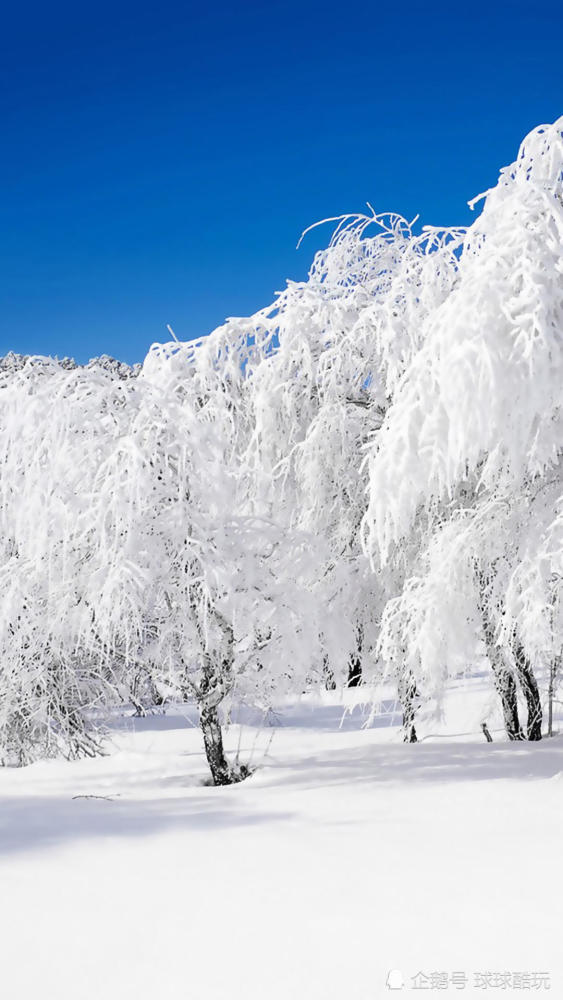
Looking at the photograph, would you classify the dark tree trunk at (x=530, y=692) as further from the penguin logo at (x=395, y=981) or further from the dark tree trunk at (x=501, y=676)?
the penguin logo at (x=395, y=981)

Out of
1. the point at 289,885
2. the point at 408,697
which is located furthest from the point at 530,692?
the point at 289,885

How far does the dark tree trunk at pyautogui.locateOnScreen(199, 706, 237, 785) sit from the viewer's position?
8.23 metres

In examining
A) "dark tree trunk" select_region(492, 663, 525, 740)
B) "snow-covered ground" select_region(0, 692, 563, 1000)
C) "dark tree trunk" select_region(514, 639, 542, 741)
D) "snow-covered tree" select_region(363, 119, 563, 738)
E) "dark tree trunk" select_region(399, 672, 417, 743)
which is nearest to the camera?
"snow-covered ground" select_region(0, 692, 563, 1000)

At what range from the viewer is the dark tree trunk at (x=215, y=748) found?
823 centimetres

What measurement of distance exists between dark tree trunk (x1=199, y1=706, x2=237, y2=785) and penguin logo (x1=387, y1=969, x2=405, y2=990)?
4982 millimetres

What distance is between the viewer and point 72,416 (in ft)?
24.1

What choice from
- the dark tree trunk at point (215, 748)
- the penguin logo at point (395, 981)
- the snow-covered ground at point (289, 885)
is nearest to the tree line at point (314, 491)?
the dark tree trunk at point (215, 748)

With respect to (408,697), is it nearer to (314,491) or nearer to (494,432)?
(314,491)

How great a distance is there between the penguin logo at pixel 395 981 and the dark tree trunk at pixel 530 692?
5480 mm

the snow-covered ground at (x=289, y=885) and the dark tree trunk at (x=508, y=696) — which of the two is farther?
the dark tree trunk at (x=508, y=696)

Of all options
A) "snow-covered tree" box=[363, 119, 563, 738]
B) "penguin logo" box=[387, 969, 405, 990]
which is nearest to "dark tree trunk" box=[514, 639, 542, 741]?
A: "snow-covered tree" box=[363, 119, 563, 738]

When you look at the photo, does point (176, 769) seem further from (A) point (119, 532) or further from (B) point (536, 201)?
(B) point (536, 201)

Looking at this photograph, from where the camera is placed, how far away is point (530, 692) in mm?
9492

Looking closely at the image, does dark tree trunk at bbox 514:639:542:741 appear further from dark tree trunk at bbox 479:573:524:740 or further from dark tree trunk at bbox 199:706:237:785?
dark tree trunk at bbox 199:706:237:785
